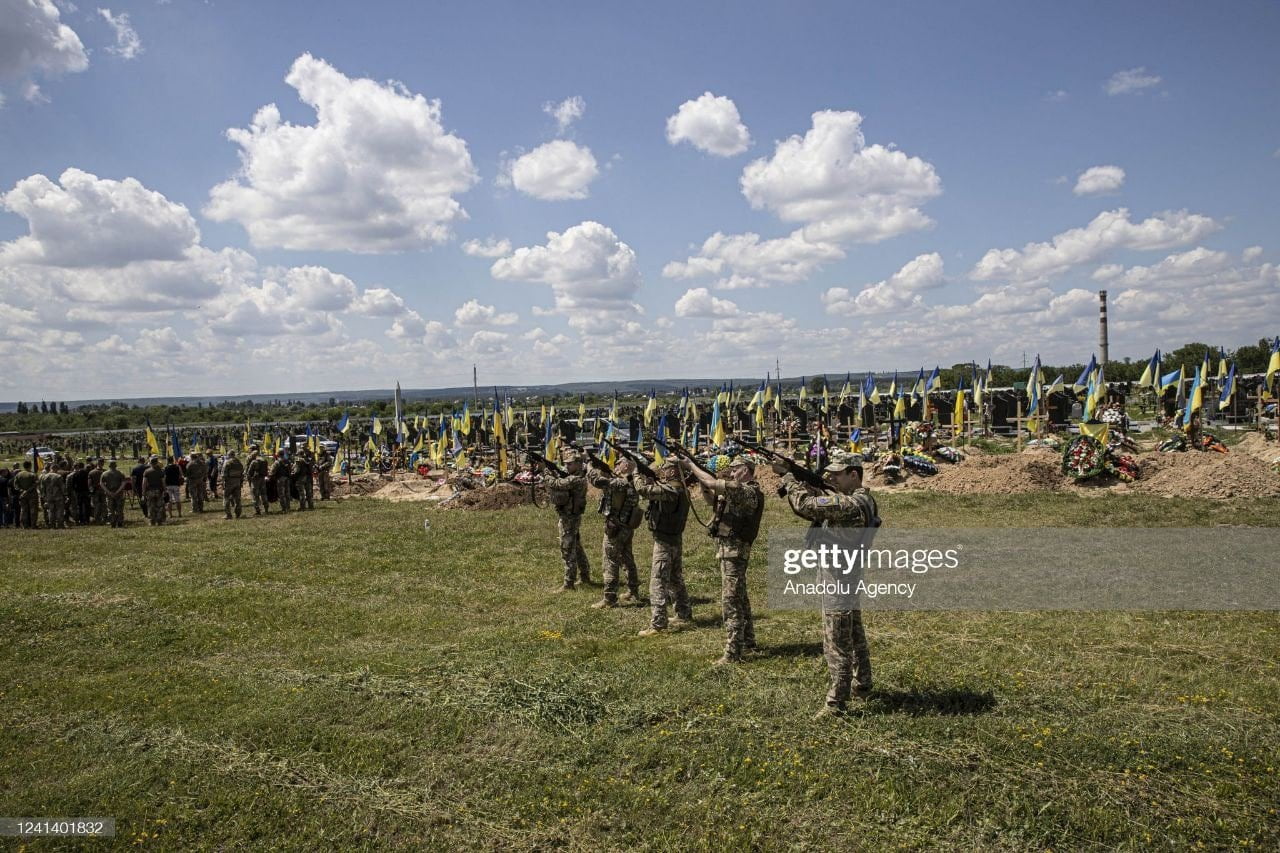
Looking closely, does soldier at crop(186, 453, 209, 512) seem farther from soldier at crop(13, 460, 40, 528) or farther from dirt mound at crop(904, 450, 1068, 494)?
dirt mound at crop(904, 450, 1068, 494)

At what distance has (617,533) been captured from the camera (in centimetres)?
1058

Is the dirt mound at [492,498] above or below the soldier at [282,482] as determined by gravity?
below

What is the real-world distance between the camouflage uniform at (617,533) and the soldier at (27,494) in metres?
19.4

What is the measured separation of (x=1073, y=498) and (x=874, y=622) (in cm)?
1249

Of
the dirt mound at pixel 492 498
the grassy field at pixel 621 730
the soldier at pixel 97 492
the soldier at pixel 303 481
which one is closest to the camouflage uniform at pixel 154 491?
the soldier at pixel 97 492

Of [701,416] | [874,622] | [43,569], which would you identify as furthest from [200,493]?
[701,416]

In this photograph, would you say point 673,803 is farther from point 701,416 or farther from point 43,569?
point 701,416

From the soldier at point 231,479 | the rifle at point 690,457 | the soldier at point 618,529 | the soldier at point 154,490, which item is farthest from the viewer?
the soldier at point 231,479

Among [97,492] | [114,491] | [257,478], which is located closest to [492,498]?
[257,478]

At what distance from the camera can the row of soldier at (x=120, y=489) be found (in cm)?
2056

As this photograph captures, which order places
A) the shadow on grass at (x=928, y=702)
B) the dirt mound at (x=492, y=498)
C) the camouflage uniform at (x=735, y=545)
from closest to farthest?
A: the shadow on grass at (x=928, y=702)
the camouflage uniform at (x=735, y=545)
the dirt mound at (x=492, y=498)

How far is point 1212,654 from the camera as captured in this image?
24.5 feet

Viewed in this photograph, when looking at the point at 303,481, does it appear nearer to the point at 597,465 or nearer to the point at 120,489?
the point at 120,489

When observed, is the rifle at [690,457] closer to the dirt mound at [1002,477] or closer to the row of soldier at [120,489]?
the dirt mound at [1002,477]
